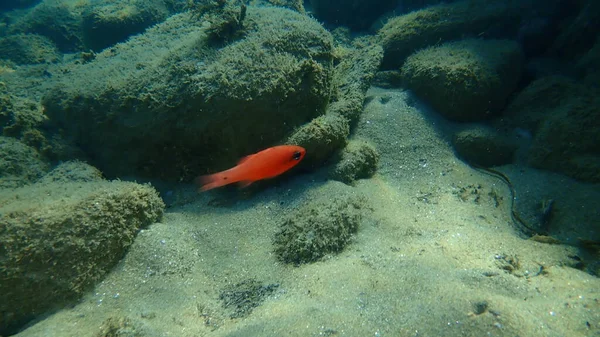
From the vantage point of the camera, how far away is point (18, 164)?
4598 mm

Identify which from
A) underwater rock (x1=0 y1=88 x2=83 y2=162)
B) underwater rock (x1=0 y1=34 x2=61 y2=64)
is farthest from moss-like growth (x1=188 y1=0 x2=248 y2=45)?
underwater rock (x1=0 y1=34 x2=61 y2=64)

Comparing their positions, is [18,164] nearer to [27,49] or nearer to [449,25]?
[449,25]

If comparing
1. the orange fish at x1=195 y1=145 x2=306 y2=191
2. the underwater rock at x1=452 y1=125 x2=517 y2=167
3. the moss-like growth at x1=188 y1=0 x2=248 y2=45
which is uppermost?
the moss-like growth at x1=188 y1=0 x2=248 y2=45

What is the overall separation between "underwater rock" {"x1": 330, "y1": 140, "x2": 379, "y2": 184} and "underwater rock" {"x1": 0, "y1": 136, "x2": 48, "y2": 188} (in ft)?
14.4

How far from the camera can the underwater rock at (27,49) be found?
1068 centimetres

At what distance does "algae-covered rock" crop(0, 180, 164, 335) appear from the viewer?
9.11 feet

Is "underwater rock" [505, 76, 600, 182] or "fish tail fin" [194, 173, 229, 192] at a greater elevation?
"fish tail fin" [194, 173, 229, 192]

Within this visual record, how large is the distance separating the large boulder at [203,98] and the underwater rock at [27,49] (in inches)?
331

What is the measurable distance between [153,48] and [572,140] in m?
6.41

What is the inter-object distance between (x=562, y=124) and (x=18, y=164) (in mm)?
7728

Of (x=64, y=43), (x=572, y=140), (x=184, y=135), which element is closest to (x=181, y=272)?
(x=184, y=135)

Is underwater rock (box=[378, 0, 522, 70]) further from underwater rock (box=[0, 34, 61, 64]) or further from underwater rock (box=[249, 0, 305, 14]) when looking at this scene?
underwater rock (box=[0, 34, 61, 64])

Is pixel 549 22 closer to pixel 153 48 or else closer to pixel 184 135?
pixel 184 135

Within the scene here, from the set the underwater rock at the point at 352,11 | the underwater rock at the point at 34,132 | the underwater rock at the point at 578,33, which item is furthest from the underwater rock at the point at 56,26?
the underwater rock at the point at 578,33
